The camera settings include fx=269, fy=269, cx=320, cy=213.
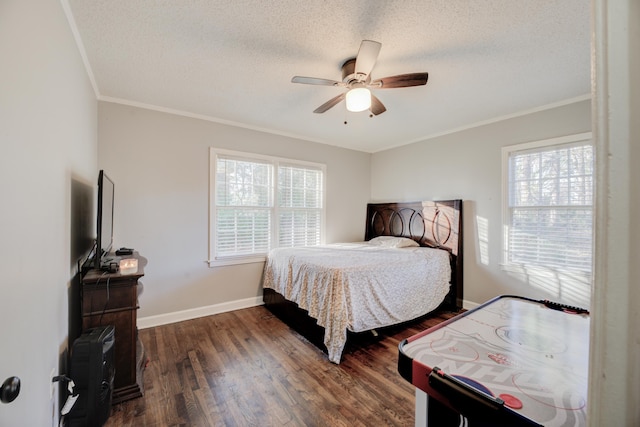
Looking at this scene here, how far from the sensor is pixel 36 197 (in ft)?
4.06

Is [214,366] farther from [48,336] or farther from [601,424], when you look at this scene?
[601,424]

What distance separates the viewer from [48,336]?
54.8 inches

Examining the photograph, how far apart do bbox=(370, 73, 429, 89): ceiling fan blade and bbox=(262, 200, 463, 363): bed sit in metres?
1.58

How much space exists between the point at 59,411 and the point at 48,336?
0.56 meters

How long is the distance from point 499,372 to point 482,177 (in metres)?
3.21

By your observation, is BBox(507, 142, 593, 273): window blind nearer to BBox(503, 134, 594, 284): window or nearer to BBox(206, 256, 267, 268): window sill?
BBox(503, 134, 594, 284): window

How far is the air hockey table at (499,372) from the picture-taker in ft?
2.53

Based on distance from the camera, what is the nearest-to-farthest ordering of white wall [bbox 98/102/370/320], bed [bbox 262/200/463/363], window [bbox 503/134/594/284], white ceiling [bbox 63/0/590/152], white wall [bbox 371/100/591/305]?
1. white ceiling [bbox 63/0/590/152]
2. bed [bbox 262/200/463/363]
3. window [bbox 503/134/594/284]
4. white wall [bbox 98/102/370/320]
5. white wall [bbox 371/100/591/305]

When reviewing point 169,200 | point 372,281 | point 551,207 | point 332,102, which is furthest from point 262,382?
point 551,207

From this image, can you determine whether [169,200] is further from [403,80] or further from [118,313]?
Answer: [403,80]

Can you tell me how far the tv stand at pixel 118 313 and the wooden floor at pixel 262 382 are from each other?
0.12 meters

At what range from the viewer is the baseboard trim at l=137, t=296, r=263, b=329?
10.0 feet

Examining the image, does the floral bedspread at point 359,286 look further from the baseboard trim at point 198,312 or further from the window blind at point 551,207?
the window blind at point 551,207

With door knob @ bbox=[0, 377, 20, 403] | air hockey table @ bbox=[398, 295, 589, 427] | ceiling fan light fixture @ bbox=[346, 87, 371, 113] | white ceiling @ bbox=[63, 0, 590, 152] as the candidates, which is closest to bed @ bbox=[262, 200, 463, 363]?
air hockey table @ bbox=[398, 295, 589, 427]
